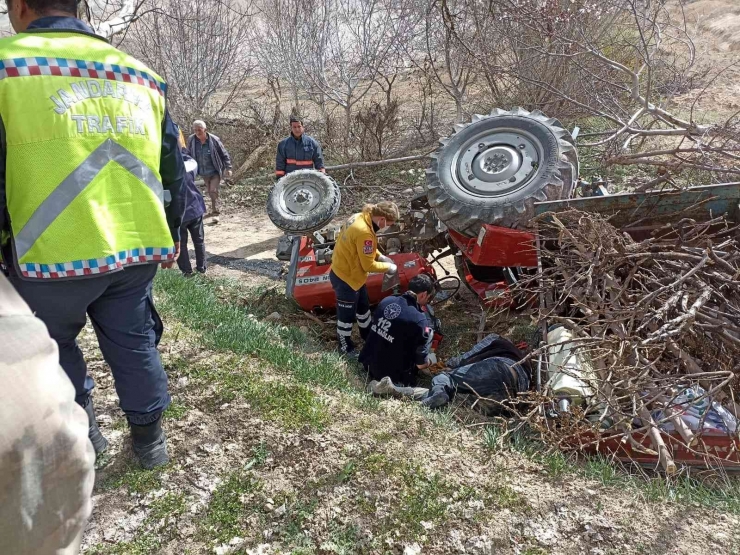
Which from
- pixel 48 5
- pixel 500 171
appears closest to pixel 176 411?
pixel 48 5

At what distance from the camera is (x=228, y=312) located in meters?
4.07

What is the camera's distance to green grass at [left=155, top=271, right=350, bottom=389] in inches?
128

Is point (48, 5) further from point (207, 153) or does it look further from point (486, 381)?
point (207, 153)

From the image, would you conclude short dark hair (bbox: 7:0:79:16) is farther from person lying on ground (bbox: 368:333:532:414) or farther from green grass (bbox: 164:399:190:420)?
person lying on ground (bbox: 368:333:532:414)

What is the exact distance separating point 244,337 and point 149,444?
1.19 meters

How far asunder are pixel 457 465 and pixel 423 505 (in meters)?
0.31

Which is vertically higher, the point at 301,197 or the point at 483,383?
the point at 301,197

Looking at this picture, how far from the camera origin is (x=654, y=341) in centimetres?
252

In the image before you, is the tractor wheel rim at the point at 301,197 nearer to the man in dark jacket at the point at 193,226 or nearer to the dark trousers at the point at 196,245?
the man in dark jacket at the point at 193,226

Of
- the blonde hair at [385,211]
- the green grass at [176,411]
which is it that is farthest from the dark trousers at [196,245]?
the green grass at [176,411]

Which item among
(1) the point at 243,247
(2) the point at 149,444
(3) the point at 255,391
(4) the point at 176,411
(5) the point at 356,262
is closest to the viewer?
(2) the point at 149,444

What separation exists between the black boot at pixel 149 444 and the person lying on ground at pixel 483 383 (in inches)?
61.7

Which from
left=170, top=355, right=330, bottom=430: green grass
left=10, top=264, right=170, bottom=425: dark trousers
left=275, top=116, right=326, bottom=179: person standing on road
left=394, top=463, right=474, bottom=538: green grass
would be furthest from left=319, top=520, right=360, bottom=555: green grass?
left=275, top=116, right=326, bottom=179: person standing on road

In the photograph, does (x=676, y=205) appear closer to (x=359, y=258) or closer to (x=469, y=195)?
(x=469, y=195)
